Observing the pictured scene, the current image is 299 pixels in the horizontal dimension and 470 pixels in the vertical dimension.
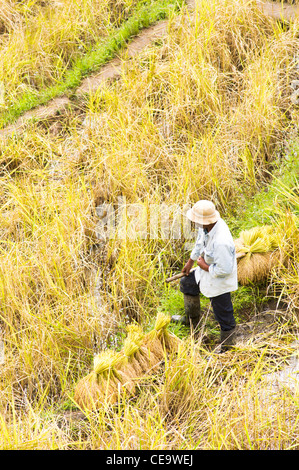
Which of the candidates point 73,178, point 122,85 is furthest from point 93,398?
point 122,85

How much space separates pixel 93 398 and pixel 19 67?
533 cm

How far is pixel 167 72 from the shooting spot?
21.4ft

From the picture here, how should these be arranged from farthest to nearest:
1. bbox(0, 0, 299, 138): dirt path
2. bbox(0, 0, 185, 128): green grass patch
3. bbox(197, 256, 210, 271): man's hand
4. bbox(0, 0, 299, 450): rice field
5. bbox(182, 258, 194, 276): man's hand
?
bbox(0, 0, 185, 128): green grass patch
bbox(0, 0, 299, 138): dirt path
bbox(182, 258, 194, 276): man's hand
bbox(197, 256, 210, 271): man's hand
bbox(0, 0, 299, 450): rice field

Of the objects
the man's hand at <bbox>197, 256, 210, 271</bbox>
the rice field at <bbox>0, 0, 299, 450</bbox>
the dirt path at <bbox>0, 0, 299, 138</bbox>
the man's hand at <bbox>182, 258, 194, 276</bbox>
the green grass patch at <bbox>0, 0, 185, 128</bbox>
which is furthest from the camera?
the green grass patch at <bbox>0, 0, 185, 128</bbox>

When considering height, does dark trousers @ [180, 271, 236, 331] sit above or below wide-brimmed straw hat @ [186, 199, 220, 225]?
below

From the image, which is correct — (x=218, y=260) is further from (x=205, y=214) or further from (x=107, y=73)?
(x=107, y=73)

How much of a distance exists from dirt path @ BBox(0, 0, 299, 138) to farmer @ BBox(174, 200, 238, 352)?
139 inches

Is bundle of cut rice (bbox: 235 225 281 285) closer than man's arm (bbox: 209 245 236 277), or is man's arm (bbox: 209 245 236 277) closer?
man's arm (bbox: 209 245 236 277)

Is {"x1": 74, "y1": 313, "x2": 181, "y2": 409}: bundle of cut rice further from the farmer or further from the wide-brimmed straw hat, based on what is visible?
the wide-brimmed straw hat

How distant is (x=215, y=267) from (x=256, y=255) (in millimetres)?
785

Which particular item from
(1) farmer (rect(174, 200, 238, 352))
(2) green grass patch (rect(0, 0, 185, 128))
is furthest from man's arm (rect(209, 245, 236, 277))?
(2) green grass patch (rect(0, 0, 185, 128))

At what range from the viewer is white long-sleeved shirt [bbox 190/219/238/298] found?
374cm

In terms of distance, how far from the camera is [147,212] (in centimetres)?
515

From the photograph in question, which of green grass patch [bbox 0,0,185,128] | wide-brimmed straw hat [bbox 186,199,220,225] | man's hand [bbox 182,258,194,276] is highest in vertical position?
green grass patch [bbox 0,0,185,128]
